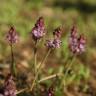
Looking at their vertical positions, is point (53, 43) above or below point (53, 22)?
above

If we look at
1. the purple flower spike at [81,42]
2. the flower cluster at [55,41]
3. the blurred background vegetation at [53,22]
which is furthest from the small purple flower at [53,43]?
the blurred background vegetation at [53,22]

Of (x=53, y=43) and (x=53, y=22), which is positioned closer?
(x=53, y=43)

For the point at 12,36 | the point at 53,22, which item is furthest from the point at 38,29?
the point at 53,22

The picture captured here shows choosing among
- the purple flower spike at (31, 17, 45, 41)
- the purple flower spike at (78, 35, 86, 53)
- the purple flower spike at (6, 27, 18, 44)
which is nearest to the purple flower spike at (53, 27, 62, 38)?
the purple flower spike at (31, 17, 45, 41)

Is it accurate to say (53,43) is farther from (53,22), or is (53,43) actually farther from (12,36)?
(53,22)

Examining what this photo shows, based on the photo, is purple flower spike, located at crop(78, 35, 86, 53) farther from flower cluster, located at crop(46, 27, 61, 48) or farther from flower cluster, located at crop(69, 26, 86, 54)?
flower cluster, located at crop(46, 27, 61, 48)

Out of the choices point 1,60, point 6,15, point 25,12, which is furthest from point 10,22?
point 1,60

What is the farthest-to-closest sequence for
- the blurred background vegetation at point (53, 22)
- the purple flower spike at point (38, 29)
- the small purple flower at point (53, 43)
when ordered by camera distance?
the blurred background vegetation at point (53, 22) → the small purple flower at point (53, 43) → the purple flower spike at point (38, 29)

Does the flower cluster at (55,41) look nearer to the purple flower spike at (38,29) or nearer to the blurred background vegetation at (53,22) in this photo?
the purple flower spike at (38,29)
